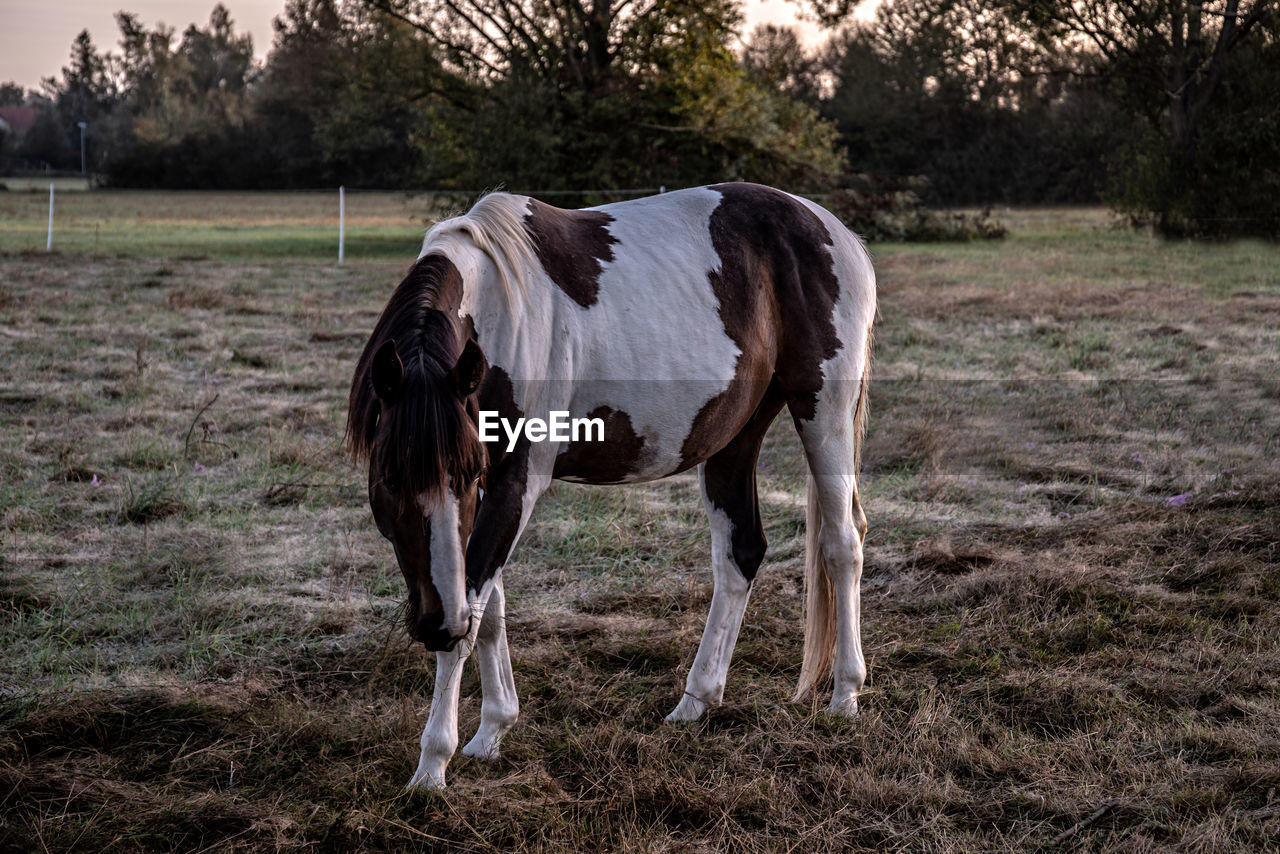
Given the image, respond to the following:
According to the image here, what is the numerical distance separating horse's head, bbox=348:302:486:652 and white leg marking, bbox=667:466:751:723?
1.12 meters

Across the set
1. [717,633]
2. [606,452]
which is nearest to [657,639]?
[717,633]

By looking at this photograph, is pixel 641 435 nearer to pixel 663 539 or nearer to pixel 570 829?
pixel 570 829

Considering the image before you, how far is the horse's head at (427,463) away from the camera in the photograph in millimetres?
2254

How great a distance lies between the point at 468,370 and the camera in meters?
2.29

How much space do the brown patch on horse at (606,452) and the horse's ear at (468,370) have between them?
0.61 meters

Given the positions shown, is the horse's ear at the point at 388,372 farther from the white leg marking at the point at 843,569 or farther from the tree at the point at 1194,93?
the tree at the point at 1194,93

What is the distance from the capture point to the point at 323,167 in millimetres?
38219

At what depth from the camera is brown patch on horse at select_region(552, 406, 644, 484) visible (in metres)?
2.90

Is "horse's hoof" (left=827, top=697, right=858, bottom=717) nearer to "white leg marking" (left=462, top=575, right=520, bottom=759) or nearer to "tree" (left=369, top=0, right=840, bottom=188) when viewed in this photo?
"white leg marking" (left=462, top=575, right=520, bottom=759)

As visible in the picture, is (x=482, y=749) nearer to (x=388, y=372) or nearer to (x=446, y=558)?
(x=446, y=558)

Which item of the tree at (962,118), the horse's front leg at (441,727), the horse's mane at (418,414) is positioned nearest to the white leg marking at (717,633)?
the horse's front leg at (441,727)

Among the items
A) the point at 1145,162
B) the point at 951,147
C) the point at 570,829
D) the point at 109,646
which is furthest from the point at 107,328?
the point at 951,147

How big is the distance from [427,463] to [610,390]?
0.75 metres

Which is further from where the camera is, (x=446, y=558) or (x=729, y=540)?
(x=729, y=540)
